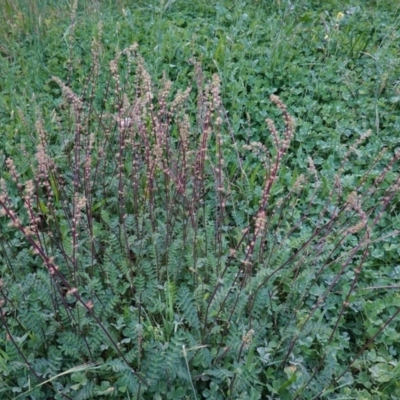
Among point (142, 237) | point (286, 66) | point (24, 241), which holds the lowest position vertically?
point (24, 241)

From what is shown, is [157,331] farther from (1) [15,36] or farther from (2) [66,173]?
(1) [15,36]

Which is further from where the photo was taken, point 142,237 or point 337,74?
point 337,74

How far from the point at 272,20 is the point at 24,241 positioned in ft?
9.15

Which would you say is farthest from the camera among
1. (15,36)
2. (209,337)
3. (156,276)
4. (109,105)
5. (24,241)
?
(15,36)

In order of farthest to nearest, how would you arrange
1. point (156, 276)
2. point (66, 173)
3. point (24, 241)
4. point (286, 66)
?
point (286, 66), point (66, 173), point (24, 241), point (156, 276)

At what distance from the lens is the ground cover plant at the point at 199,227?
2010 mm

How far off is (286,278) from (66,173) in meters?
1.34

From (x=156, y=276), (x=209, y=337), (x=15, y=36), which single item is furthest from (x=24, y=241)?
(x=15, y=36)

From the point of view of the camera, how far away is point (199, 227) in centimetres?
263

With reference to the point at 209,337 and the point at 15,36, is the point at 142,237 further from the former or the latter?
the point at 15,36

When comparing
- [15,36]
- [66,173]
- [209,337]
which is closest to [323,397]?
[209,337]

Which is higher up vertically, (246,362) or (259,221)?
(259,221)

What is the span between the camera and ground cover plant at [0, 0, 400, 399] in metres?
2.01

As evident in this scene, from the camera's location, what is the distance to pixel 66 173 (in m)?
2.93
